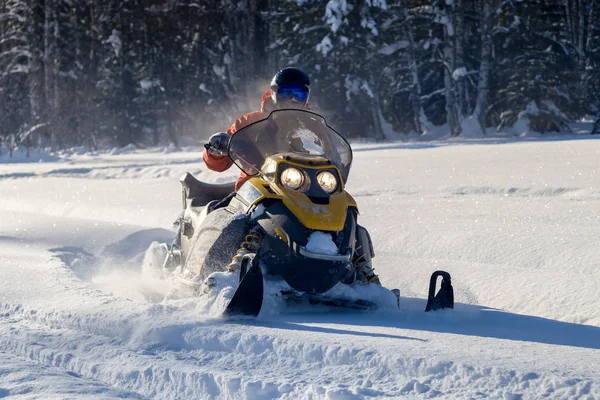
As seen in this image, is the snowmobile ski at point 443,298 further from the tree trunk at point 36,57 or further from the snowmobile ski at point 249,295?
the tree trunk at point 36,57

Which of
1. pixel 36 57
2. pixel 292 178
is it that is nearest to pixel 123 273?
pixel 292 178

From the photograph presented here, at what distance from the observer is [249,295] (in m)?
4.38

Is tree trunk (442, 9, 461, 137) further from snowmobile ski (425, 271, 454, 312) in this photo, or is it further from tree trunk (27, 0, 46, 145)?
snowmobile ski (425, 271, 454, 312)

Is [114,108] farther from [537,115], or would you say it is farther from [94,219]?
[94,219]

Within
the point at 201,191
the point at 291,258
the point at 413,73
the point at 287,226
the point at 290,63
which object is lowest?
the point at 291,258

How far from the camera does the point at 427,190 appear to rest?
11375 mm

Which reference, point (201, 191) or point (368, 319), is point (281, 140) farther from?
point (368, 319)

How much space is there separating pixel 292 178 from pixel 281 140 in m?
0.58

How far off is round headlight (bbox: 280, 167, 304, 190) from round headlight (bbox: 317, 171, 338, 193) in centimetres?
11

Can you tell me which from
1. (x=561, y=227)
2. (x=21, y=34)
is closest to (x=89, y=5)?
(x=21, y=34)

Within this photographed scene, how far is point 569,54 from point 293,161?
1108 inches

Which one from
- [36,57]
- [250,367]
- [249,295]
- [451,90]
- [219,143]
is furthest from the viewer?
[36,57]

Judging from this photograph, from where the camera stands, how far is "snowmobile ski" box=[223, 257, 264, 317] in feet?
14.3

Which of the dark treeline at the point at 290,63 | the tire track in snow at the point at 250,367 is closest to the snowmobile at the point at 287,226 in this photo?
the tire track in snow at the point at 250,367
